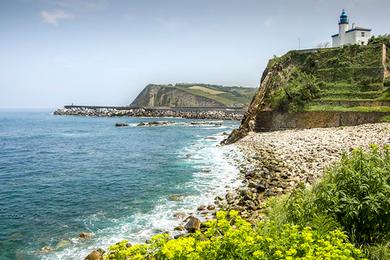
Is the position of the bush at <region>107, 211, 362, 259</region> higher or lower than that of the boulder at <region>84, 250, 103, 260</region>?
higher

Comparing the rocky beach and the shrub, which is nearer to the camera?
the shrub

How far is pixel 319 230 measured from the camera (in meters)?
8.99

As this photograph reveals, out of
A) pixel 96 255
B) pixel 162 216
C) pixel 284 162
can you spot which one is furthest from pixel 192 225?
pixel 284 162

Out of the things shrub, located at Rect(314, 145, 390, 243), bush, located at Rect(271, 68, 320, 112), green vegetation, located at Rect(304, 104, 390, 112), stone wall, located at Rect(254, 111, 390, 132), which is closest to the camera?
shrub, located at Rect(314, 145, 390, 243)

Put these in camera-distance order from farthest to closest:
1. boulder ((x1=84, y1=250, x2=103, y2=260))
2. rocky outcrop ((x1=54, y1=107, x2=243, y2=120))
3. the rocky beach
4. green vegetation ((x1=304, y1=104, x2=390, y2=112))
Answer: rocky outcrop ((x1=54, y1=107, x2=243, y2=120)) → green vegetation ((x1=304, y1=104, x2=390, y2=112)) → the rocky beach → boulder ((x1=84, y1=250, x2=103, y2=260))

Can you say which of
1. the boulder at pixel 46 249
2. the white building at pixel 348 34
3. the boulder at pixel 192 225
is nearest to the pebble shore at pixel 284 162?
the boulder at pixel 192 225

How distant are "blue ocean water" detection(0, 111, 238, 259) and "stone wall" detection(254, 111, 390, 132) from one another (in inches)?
483

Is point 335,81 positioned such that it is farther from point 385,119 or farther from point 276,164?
point 276,164

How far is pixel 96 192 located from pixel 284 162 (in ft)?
58.2

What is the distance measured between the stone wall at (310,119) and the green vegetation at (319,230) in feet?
129

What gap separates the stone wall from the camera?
4709cm

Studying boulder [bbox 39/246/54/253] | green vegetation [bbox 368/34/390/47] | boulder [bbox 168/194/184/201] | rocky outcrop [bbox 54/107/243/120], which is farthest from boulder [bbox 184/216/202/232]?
rocky outcrop [bbox 54/107/243/120]

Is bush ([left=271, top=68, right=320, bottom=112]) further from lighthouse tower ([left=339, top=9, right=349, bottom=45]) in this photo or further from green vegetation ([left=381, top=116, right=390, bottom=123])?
lighthouse tower ([left=339, top=9, right=349, bottom=45])

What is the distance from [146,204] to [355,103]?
39.6 meters
